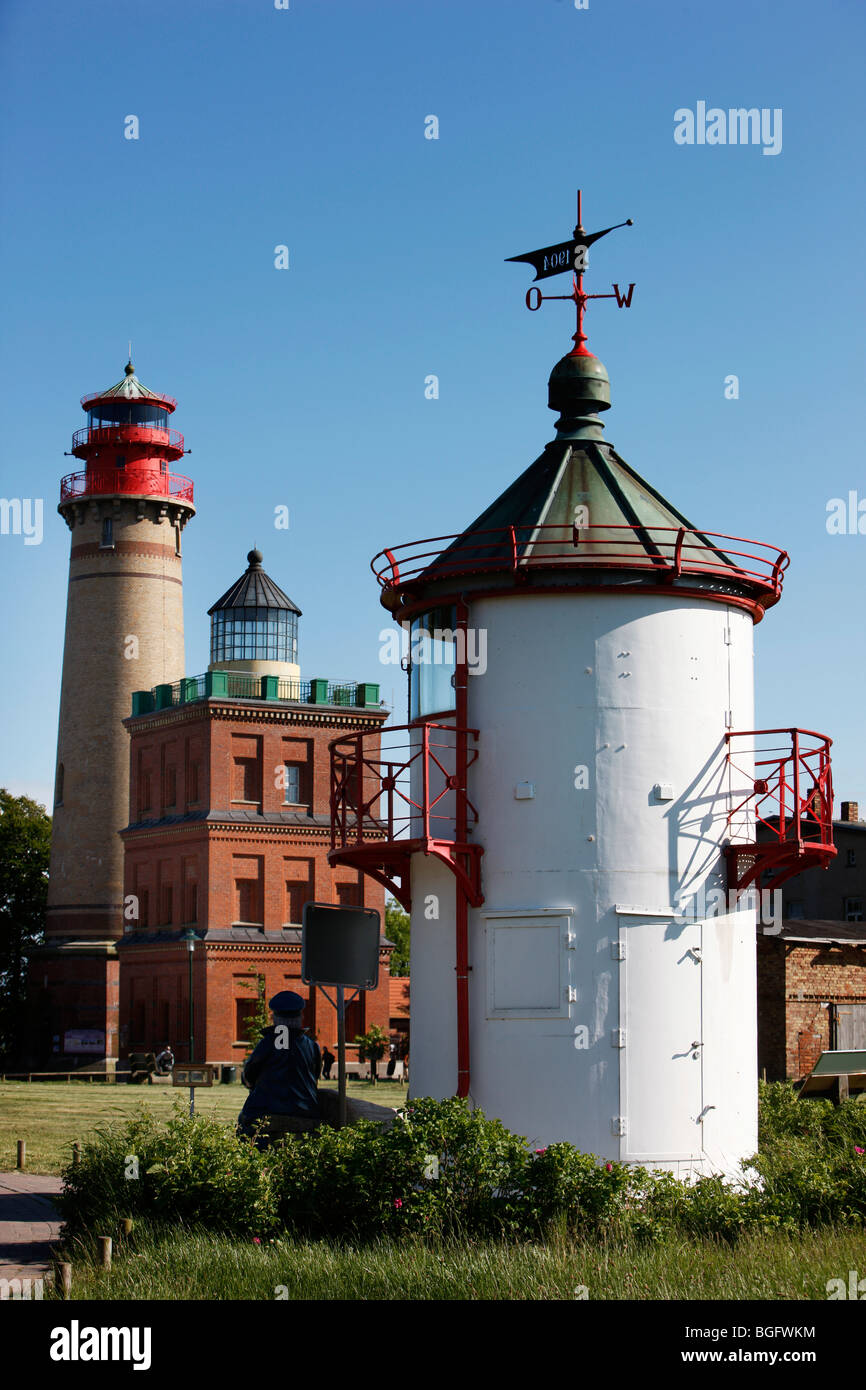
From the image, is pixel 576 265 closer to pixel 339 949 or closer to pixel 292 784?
pixel 339 949

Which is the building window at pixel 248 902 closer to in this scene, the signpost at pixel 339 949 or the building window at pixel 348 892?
the building window at pixel 348 892

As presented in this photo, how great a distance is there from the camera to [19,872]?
8275 centimetres

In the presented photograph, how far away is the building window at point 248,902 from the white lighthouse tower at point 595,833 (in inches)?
1877

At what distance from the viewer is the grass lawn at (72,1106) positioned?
29.2 metres

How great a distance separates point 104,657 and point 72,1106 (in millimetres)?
31247

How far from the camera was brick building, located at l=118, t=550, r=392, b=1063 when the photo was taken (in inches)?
2611

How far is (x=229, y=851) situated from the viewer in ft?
222

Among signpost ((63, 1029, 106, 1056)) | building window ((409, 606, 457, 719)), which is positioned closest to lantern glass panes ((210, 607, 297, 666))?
signpost ((63, 1029, 106, 1056))

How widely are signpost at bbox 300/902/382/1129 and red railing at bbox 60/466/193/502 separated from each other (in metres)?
54.7

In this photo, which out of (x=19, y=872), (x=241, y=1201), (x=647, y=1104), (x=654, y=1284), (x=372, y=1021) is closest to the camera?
(x=654, y=1284)

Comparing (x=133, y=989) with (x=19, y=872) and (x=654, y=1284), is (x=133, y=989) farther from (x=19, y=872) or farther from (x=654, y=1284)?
(x=654, y=1284)

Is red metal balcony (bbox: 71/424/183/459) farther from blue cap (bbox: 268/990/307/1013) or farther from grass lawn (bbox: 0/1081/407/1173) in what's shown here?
blue cap (bbox: 268/990/307/1013)
